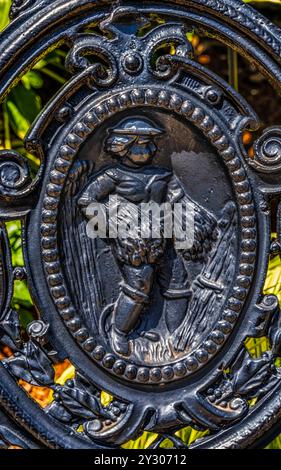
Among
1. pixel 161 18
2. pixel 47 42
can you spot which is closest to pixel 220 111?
pixel 161 18

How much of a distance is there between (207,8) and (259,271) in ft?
1.78

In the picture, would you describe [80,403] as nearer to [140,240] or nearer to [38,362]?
[38,362]

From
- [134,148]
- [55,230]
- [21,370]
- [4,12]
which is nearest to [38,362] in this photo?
[21,370]

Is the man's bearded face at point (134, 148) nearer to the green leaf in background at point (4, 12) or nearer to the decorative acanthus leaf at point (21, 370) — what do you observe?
the decorative acanthus leaf at point (21, 370)

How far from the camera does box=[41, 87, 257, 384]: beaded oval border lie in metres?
1.87

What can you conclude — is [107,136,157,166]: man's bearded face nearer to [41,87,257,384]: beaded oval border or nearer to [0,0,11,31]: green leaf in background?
[41,87,257,384]: beaded oval border

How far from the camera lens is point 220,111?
1.91 metres

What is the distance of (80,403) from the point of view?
191 centimetres

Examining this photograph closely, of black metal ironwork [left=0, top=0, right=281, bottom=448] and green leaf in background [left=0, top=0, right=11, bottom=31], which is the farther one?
green leaf in background [left=0, top=0, right=11, bottom=31]

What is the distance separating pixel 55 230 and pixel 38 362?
0.89 ft

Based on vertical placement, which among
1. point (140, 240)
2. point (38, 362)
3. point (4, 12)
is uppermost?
point (4, 12)

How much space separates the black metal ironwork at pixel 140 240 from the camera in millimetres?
1878

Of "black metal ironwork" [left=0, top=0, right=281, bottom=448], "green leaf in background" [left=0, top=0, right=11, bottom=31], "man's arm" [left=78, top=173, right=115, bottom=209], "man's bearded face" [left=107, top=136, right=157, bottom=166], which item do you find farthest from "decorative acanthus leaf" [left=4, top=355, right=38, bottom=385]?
"green leaf in background" [left=0, top=0, right=11, bottom=31]

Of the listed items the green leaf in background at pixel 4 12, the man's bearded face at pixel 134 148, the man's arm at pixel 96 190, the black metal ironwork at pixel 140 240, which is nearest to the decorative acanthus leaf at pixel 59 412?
the black metal ironwork at pixel 140 240
